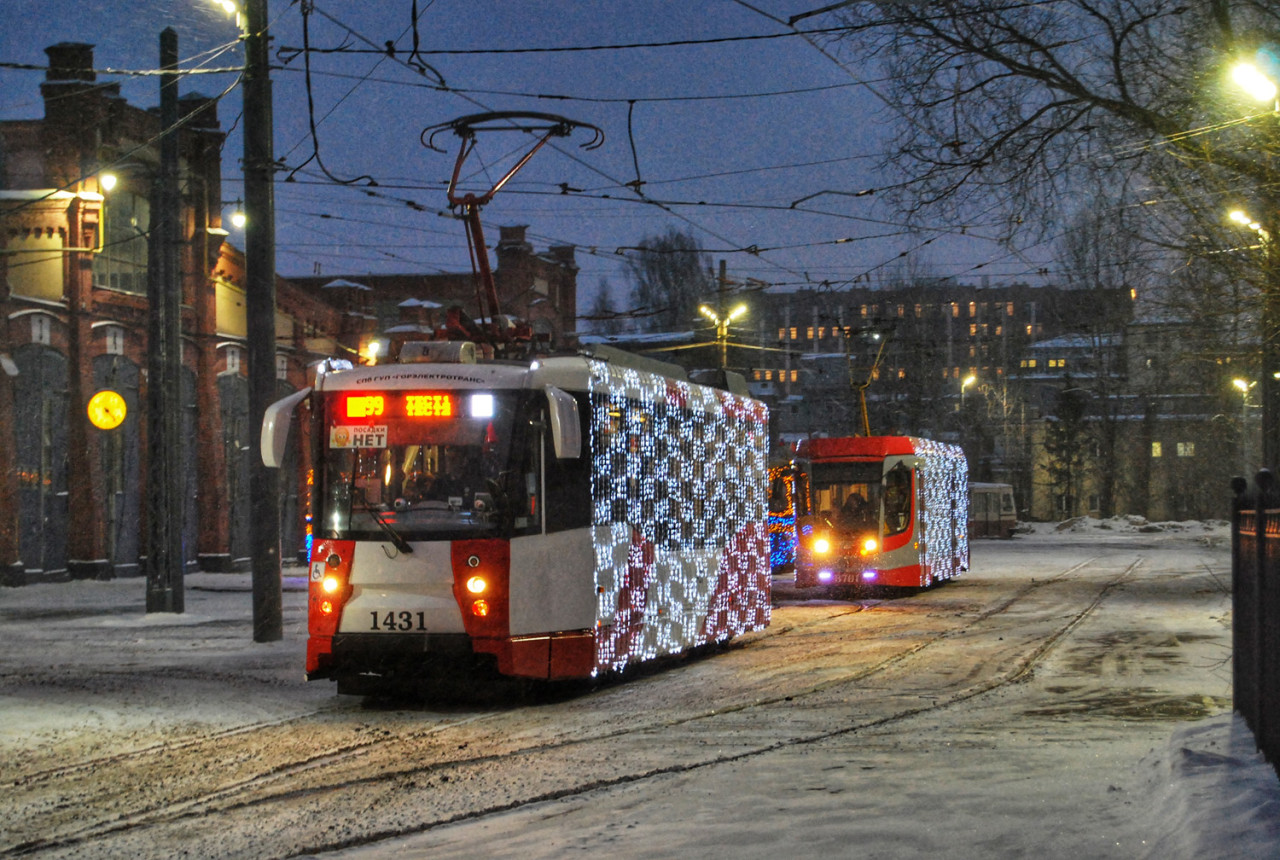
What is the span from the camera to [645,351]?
6188 cm

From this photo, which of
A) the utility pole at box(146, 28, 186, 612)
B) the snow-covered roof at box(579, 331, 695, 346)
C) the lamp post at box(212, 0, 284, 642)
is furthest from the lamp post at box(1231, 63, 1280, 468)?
the snow-covered roof at box(579, 331, 695, 346)

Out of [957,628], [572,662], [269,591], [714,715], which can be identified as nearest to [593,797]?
[714,715]

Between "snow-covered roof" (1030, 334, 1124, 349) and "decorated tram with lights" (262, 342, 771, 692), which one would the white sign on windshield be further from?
"snow-covered roof" (1030, 334, 1124, 349)

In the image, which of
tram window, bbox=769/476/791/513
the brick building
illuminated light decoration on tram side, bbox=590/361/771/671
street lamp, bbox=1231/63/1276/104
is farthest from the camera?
the brick building

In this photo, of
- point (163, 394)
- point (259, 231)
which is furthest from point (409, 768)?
point (163, 394)

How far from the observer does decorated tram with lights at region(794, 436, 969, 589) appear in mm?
25906

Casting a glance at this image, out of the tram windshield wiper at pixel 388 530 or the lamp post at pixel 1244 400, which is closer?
the tram windshield wiper at pixel 388 530

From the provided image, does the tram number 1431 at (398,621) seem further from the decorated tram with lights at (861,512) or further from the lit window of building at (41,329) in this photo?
the lit window of building at (41,329)

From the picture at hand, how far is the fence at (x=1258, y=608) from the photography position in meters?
6.96

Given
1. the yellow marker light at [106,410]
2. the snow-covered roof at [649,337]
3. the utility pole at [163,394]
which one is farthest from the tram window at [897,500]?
the snow-covered roof at [649,337]

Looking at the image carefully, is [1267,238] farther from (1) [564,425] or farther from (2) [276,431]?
(2) [276,431]

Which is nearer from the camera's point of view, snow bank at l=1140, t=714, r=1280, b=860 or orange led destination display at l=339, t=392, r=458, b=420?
snow bank at l=1140, t=714, r=1280, b=860

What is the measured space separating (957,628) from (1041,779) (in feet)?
35.7

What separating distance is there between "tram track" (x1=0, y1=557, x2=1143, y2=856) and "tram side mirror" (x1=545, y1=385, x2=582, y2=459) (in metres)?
2.13
